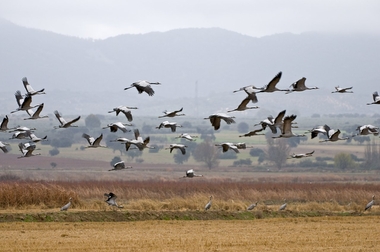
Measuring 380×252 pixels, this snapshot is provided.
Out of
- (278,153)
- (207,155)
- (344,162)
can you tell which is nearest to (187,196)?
(344,162)

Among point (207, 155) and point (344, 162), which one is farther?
point (207, 155)

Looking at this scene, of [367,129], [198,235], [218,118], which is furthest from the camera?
[198,235]

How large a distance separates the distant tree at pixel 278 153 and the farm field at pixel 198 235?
59.5 meters

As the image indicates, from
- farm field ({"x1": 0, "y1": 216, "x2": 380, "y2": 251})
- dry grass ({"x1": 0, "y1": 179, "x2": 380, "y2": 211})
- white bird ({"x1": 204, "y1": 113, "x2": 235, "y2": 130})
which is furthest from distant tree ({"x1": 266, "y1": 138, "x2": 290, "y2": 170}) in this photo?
white bird ({"x1": 204, "y1": 113, "x2": 235, "y2": 130})

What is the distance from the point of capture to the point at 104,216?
30500mm

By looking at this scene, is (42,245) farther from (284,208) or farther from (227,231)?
(284,208)

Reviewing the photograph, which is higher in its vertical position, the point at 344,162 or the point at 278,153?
the point at 278,153

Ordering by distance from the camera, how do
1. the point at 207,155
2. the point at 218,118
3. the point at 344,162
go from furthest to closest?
1. the point at 207,155
2. the point at 344,162
3. the point at 218,118

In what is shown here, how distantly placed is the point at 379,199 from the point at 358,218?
1277 cm

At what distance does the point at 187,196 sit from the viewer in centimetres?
4503

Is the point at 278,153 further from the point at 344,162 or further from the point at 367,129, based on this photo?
the point at 367,129

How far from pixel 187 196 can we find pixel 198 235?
1995 cm

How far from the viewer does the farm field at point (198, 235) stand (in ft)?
70.4

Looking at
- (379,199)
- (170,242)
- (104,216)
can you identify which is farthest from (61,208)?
(379,199)
